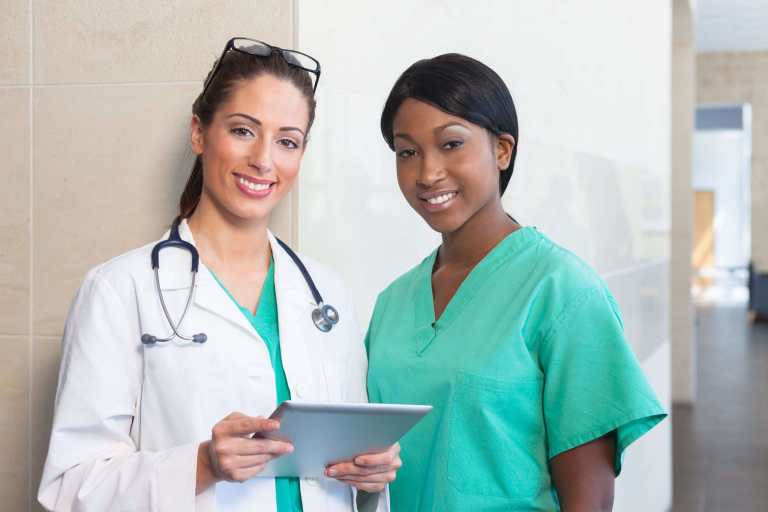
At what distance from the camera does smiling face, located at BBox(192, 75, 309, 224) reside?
118cm

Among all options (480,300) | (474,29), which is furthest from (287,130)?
(474,29)

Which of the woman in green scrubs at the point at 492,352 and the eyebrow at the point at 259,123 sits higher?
the eyebrow at the point at 259,123

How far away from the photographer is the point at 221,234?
1247 millimetres

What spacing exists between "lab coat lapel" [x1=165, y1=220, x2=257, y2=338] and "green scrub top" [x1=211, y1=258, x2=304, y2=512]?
0.02 meters

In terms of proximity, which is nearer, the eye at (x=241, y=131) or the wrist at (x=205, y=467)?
the wrist at (x=205, y=467)

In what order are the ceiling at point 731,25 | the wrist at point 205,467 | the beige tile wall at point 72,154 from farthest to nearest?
the ceiling at point 731,25 < the beige tile wall at point 72,154 < the wrist at point 205,467

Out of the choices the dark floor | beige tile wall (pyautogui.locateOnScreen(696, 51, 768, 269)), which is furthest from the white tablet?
beige tile wall (pyautogui.locateOnScreen(696, 51, 768, 269))

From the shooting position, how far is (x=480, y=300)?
4.37ft

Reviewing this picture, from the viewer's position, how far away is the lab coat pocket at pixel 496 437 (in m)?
1.23

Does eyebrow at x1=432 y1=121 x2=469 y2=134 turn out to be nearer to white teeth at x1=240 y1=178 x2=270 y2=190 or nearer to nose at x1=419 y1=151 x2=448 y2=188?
nose at x1=419 y1=151 x2=448 y2=188

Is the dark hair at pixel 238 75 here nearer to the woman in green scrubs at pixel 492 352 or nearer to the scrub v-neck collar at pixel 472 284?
the woman in green scrubs at pixel 492 352

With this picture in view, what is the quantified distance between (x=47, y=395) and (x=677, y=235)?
5.97m

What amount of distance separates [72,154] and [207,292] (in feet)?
1.98

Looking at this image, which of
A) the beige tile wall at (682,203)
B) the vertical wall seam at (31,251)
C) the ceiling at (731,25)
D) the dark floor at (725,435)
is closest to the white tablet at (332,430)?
the vertical wall seam at (31,251)
